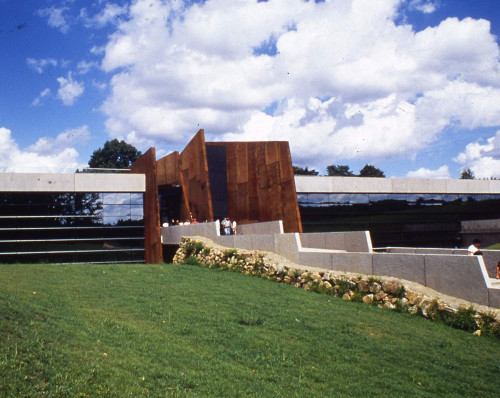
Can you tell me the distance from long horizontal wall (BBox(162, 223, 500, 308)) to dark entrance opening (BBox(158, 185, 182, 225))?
38.0 feet

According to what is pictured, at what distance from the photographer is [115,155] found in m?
Answer: 77.3

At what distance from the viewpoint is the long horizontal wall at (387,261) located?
1048 cm

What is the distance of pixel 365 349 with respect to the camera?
829 centimetres

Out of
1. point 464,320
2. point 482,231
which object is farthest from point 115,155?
point 464,320

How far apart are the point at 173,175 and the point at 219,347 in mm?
23245

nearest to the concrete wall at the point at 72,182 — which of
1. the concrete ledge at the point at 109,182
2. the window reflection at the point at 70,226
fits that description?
the concrete ledge at the point at 109,182

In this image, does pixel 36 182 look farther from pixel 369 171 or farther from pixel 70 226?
pixel 369 171

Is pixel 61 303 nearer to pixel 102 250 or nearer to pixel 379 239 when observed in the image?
pixel 102 250

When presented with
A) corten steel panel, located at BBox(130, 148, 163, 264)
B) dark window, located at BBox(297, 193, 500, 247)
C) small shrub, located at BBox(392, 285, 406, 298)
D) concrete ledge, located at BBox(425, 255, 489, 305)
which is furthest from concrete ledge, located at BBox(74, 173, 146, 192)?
concrete ledge, located at BBox(425, 255, 489, 305)

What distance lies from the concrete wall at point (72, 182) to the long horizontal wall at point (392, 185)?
1039cm

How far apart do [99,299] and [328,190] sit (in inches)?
886

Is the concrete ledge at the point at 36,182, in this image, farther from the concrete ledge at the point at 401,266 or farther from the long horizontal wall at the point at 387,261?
the concrete ledge at the point at 401,266

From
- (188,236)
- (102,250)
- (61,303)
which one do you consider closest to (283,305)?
(61,303)

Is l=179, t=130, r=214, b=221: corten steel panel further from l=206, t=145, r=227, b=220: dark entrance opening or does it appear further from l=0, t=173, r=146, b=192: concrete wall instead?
l=0, t=173, r=146, b=192: concrete wall
